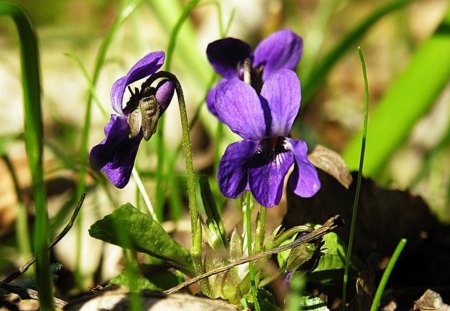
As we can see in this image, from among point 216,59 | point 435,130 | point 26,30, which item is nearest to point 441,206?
point 435,130

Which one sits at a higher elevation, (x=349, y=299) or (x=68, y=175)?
(x=68, y=175)

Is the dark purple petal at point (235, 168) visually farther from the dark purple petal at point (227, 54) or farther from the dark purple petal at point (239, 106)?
the dark purple petal at point (227, 54)

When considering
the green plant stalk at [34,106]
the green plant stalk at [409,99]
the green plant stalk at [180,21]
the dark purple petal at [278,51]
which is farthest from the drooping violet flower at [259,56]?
the green plant stalk at [409,99]

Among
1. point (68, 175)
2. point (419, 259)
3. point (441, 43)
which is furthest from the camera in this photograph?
point (68, 175)

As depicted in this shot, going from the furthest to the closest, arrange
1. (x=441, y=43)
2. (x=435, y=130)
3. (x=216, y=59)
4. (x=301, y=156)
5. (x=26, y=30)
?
1. (x=435, y=130)
2. (x=441, y=43)
3. (x=216, y=59)
4. (x=301, y=156)
5. (x=26, y=30)

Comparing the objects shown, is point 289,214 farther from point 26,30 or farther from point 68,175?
point 68,175

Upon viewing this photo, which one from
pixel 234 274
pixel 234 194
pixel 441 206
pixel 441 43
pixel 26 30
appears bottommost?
pixel 441 206

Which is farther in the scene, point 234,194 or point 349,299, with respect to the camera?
point 349,299

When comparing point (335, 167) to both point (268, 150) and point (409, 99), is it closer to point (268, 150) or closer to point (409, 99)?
point (268, 150)
